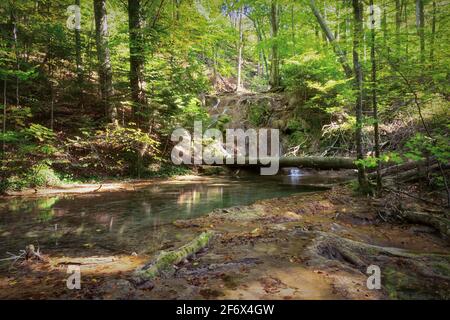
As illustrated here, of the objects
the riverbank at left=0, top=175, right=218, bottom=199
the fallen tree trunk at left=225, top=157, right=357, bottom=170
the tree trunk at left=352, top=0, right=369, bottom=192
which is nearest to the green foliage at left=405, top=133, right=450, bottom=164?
the tree trunk at left=352, top=0, right=369, bottom=192

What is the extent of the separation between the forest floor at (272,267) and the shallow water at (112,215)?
60cm

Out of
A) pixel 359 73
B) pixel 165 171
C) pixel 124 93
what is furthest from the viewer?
pixel 165 171

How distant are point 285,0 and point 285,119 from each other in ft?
22.1

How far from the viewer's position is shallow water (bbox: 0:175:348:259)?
5.43 meters

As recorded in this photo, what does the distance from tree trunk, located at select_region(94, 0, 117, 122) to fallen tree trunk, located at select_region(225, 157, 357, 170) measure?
21.5 feet

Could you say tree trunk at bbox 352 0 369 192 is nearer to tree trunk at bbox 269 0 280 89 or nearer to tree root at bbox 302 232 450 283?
tree root at bbox 302 232 450 283

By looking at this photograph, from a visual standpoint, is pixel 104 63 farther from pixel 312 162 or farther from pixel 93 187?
pixel 312 162

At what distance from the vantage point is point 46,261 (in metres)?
4.42

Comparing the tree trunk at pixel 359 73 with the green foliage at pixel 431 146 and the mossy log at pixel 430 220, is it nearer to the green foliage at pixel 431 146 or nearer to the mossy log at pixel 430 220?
the green foliage at pixel 431 146

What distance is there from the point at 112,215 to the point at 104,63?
30.9 feet

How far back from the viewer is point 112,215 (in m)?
7.50

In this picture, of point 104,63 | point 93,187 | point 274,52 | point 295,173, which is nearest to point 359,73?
point 295,173

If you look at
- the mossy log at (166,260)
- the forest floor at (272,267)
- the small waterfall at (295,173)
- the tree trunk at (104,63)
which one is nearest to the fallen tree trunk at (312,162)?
the small waterfall at (295,173)
